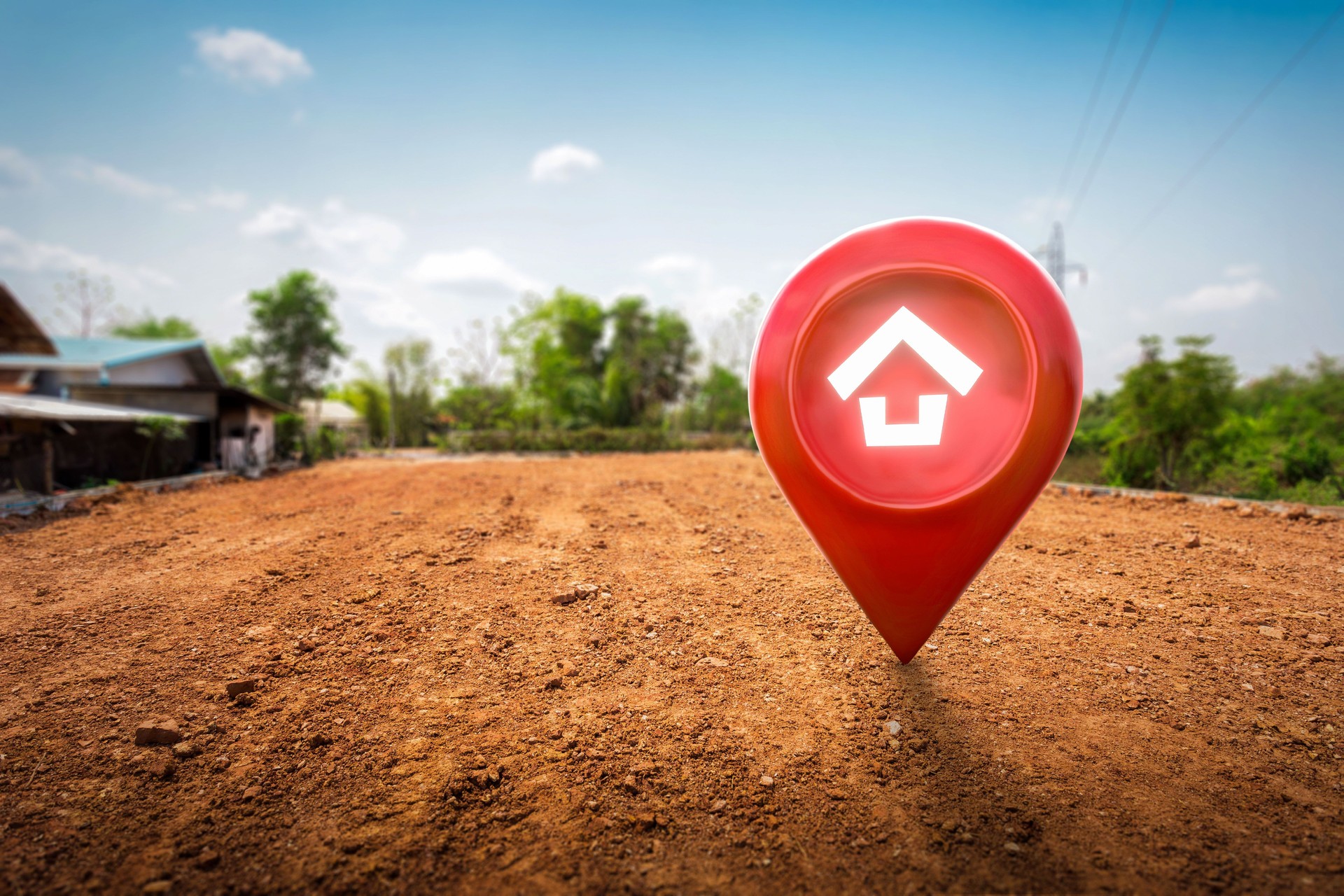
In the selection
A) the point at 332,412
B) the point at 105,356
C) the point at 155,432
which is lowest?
the point at 155,432

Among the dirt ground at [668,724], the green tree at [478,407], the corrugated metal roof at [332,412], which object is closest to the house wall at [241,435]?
the green tree at [478,407]

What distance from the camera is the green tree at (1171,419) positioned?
9.81 meters

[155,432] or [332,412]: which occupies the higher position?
[332,412]

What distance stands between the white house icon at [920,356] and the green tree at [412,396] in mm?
26749

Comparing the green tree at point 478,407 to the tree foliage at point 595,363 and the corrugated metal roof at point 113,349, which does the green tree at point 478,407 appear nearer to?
the tree foliage at point 595,363

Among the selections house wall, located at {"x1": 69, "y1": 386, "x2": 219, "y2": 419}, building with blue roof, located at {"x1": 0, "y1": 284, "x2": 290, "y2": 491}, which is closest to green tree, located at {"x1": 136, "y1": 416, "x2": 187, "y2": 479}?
building with blue roof, located at {"x1": 0, "y1": 284, "x2": 290, "y2": 491}

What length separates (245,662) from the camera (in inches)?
143

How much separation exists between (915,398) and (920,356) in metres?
0.21

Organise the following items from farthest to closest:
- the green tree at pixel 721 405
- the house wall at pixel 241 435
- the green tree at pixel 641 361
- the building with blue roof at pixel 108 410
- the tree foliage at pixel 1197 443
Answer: the green tree at pixel 641 361, the green tree at pixel 721 405, the house wall at pixel 241 435, the building with blue roof at pixel 108 410, the tree foliage at pixel 1197 443

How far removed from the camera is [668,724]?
3002mm

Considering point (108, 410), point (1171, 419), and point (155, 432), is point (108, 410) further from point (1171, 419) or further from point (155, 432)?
point (1171, 419)

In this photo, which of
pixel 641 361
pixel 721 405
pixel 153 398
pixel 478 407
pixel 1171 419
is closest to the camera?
pixel 1171 419

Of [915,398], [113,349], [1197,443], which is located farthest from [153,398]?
[1197,443]

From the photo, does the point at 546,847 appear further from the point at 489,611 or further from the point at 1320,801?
the point at 1320,801
